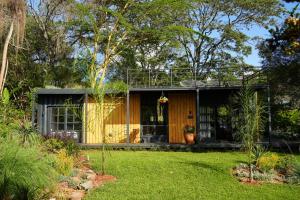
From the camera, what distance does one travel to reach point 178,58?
3228 cm

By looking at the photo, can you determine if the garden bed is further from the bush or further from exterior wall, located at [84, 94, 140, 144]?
exterior wall, located at [84, 94, 140, 144]

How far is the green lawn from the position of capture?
25.6ft

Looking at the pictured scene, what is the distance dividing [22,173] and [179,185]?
12.0ft

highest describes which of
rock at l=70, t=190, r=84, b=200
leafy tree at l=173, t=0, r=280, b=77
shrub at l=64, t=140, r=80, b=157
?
leafy tree at l=173, t=0, r=280, b=77

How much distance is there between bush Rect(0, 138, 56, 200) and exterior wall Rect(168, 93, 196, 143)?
1207 centimetres

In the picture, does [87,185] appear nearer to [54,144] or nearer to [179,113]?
[54,144]

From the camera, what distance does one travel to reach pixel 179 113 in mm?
18656

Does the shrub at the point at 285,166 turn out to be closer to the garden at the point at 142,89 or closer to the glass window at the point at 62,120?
the garden at the point at 142,89

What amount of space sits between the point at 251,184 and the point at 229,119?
9.61 m

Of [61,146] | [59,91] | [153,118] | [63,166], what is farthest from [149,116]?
[63,166]

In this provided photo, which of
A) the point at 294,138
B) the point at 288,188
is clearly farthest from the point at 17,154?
the point at 294,138

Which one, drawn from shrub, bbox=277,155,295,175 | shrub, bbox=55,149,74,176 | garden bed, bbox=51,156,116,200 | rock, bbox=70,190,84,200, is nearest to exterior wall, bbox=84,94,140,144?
garden bed, bbox=51,156,116,200

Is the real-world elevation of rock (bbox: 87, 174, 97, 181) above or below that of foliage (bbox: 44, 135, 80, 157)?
below

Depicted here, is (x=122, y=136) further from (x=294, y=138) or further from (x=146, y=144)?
(x=294, y=138)
